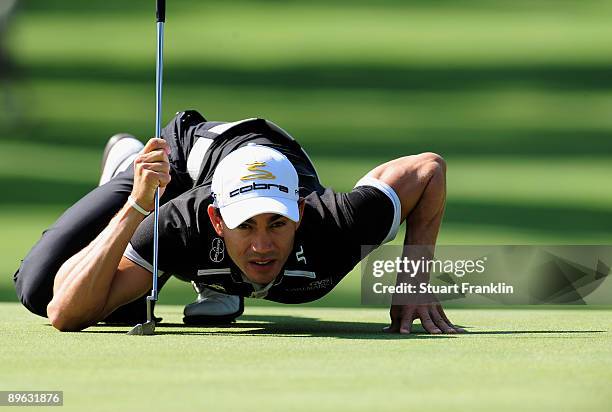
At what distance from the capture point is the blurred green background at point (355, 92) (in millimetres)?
6584

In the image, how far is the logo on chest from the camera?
3436mm

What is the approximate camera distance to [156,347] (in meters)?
3.16

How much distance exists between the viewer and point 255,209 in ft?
10.7

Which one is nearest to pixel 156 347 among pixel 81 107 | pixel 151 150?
pixel 151 150

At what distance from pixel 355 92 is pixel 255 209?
4.90m

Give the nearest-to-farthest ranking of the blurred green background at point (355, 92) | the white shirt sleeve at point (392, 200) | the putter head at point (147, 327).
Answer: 1. the putter head at point (147, 327)
2. the white shirt sleeve at point (392, 200)
3. the blurred green background at point (355, 92)

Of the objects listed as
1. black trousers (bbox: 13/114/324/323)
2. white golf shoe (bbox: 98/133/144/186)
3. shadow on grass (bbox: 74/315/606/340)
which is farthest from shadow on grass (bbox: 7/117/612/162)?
shadow on grass (bbox: 74/315/606/340)

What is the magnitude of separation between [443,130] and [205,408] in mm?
5413

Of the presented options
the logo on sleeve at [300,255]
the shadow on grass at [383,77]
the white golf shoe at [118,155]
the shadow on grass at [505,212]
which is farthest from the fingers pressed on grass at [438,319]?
the shadow on grass at [383,77]

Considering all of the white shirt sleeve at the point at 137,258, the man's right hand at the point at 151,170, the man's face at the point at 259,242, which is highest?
the man's right hand at the point at 151,170

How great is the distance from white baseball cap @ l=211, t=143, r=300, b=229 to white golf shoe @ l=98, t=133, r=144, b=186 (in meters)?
1.67

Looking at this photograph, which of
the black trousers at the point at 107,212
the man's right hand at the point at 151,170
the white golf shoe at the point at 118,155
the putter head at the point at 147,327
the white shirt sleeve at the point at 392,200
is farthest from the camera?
the white golf shoe at the point at 118,155

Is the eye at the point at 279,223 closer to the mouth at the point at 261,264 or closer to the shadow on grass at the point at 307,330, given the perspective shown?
the mouth at the point at 261,264

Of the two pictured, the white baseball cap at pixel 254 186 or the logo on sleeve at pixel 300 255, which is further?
the logo on sleeve at pixel 300 255
